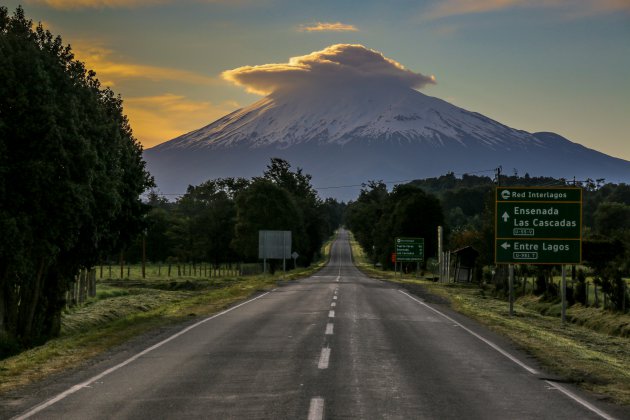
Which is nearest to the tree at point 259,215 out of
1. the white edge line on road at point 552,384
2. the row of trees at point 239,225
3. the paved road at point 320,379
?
the row of trees at point 239,225

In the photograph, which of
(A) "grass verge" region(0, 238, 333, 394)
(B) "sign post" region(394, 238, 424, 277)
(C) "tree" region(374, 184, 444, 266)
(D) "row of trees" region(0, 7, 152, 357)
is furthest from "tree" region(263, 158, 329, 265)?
(D) "row of trees" region(0, 7, 152, 357)

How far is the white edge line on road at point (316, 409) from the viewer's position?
10.1 m

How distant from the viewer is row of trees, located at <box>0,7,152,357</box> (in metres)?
21.1

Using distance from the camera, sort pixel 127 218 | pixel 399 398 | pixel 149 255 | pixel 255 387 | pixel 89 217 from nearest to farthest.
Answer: pixel 399 398
pixel 255 387
pixel 89 217
pixel 127 218
pixel 149 255

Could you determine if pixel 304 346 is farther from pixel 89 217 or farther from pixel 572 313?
pixel 572 313

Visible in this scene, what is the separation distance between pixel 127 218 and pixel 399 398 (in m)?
20.1

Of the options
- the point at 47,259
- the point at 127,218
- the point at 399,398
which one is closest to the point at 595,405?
the point at 399,398

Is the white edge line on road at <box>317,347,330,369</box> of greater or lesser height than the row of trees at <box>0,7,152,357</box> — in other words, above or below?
below

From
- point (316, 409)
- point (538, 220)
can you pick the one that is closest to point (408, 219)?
point (538, 220)

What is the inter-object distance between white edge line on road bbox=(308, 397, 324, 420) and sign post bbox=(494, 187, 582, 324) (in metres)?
20.5

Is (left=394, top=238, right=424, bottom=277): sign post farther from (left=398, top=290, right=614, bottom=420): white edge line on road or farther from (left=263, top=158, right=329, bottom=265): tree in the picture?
(left=398, top=290, right=614, bottom=420): white edge line on road

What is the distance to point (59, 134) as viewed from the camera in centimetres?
2167

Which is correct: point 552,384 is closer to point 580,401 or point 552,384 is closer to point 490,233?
point 580,401

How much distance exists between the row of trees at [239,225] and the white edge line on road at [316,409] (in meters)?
65.0
